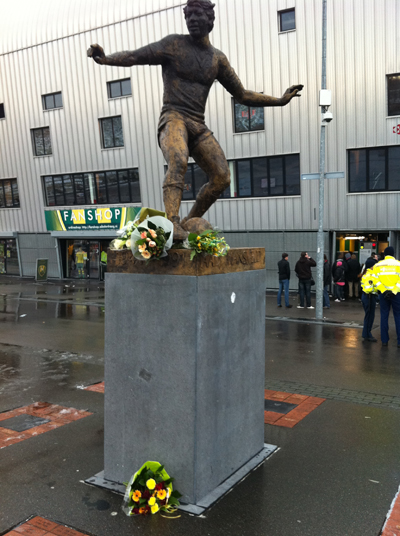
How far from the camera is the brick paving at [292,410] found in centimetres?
605

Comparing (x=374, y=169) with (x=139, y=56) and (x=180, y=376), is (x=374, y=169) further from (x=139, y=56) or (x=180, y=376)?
(x=180, y=376)

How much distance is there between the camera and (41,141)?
93.3ft

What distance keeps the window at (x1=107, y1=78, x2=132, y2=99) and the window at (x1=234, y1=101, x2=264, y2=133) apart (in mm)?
6032

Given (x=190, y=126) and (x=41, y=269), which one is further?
(x=41, y=269)

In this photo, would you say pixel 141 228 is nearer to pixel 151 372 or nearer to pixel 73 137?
pixel 151 372

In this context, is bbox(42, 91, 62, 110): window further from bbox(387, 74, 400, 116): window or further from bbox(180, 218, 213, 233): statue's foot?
bbox(180, 218, 213, 233): statue's foot

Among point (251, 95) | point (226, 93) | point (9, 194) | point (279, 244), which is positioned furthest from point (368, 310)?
point (9, 194)

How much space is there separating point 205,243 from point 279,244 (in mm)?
17811

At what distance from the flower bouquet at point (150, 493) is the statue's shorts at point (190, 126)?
9.89 feet

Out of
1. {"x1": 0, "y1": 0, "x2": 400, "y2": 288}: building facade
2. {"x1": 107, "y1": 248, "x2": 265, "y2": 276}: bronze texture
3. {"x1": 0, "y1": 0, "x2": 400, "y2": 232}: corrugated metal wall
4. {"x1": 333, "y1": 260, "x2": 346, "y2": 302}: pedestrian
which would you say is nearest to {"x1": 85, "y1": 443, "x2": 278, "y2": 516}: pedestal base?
{"x1": 107, "y1": 248, "x2": 265, "y2": 276}: bronze texture

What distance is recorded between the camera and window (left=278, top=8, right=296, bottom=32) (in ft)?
65.7

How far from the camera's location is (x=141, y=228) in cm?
411

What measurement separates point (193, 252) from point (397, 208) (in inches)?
662

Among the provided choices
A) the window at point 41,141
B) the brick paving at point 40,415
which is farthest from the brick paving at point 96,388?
the window at point 41,141
